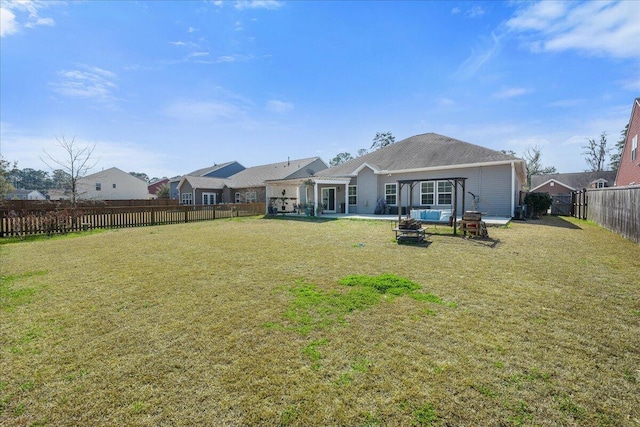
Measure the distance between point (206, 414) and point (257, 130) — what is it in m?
25.2

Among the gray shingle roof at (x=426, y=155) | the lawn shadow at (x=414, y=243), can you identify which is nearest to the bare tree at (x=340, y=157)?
the gray shingle roof at (x=426, y=155)

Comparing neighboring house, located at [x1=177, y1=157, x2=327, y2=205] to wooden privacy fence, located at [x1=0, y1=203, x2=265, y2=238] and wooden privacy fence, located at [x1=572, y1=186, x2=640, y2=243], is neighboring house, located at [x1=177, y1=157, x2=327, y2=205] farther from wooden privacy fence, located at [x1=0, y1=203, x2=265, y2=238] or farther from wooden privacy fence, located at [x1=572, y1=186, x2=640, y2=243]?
wooden privacy fence, located at [x1=572, y1=186, x2=640, y2=243]

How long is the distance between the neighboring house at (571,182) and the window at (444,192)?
30.8 meters

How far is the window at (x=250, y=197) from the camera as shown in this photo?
31820mm

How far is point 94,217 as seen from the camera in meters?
14.3

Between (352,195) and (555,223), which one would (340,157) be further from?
(555,223)

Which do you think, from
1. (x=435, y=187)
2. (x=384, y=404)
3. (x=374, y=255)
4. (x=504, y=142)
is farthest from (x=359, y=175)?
(x=504, y=142)

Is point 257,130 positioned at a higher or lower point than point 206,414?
higher

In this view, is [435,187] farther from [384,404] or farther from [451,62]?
[384,404]

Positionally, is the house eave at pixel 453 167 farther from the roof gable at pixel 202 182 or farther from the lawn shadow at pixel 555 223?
the roof gable at pixel 202 182

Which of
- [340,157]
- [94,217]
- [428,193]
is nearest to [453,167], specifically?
[428,193]

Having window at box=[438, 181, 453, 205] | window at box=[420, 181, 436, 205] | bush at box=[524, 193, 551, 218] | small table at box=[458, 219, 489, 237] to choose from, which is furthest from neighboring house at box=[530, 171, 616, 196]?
small table at box=[458, 219, 489, 237]

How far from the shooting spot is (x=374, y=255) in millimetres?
7410

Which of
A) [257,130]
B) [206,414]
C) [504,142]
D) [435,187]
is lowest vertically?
[206,414]
